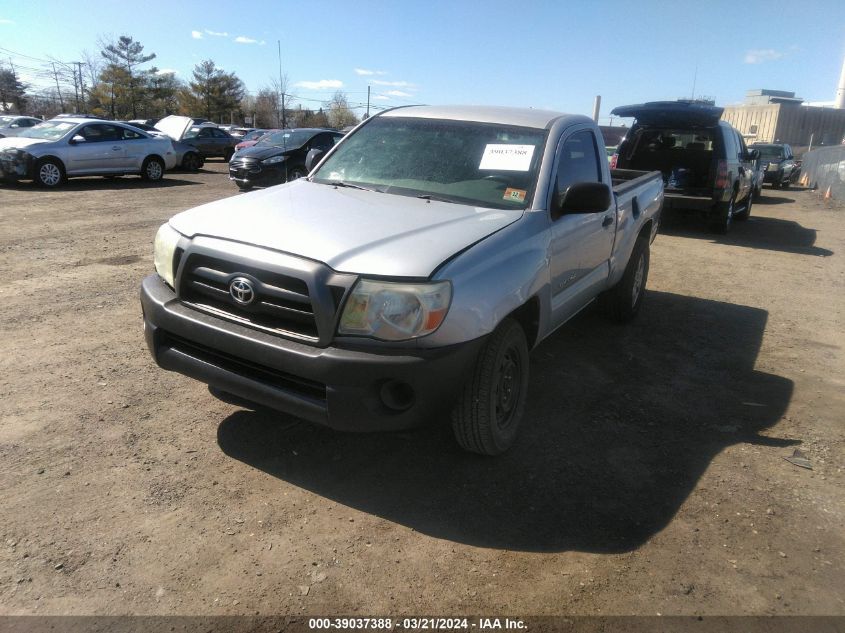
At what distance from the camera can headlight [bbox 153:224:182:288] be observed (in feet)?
10.5

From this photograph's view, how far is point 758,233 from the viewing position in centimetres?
1234

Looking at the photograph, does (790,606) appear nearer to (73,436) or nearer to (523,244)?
(523,244)

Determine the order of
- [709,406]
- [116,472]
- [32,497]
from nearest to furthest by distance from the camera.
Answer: [32,497] < [116,472] < [709,406]

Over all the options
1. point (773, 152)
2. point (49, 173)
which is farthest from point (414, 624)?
point (773, 152)

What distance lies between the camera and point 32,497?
9.43 feet

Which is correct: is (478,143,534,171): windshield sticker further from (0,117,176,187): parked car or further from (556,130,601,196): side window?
(0,117,176,187): parked car

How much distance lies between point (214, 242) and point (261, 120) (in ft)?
265

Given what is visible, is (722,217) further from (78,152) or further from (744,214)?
(78,152)

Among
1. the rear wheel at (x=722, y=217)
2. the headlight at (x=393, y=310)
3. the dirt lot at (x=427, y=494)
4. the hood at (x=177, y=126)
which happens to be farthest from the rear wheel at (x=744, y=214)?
the hood at (x=177, y=126)

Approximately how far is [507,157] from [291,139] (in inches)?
506

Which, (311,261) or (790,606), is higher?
(311,261)

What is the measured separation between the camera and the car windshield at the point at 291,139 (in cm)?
1542

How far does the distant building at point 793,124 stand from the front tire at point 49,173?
194ft

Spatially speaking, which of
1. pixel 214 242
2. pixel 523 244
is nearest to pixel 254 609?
pixel 214 242
